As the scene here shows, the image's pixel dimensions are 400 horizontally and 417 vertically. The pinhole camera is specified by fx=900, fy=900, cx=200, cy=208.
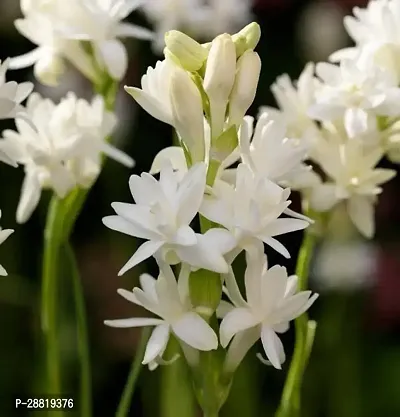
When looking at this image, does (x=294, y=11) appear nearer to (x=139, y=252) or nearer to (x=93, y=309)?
(x=93, y=309)

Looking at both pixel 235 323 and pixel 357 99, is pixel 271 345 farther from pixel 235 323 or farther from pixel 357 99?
pixel 357 99

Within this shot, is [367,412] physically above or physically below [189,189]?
below

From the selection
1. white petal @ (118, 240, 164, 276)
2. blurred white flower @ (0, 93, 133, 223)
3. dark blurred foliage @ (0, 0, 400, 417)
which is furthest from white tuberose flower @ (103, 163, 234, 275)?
dark blurred foliage @ (0, 0, 400, 417)

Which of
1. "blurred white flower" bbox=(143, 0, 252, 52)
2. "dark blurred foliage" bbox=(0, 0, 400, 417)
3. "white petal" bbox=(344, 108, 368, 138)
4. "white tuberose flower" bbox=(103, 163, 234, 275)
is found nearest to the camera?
"white tuberose flower" bbox=(103, 163, 234, 275)

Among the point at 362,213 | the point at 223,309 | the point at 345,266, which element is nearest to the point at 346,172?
the point at 362,213

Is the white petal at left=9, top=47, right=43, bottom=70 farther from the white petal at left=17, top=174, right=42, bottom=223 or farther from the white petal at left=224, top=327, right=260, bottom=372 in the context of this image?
the white petal at left=224, top=327, right=260, bottom=372

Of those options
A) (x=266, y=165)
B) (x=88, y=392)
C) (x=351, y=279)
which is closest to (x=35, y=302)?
(x=351, y=279)
